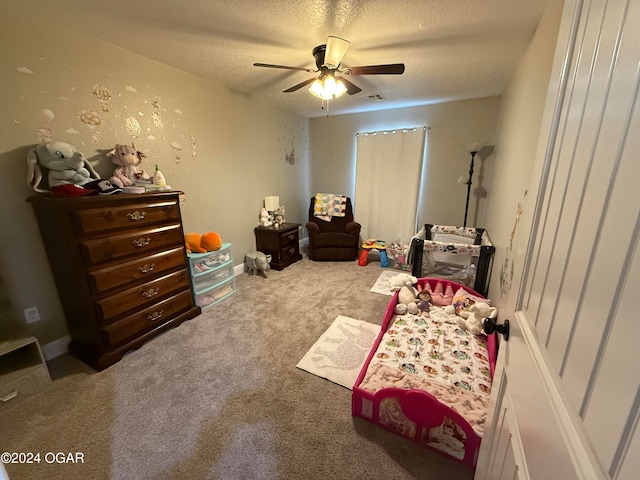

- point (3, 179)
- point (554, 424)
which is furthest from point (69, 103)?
point (554, 424)

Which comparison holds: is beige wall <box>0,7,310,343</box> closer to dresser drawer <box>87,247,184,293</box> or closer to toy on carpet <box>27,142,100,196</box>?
toy on carpet <box>27,142,100,196</box>

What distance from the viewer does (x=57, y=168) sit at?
1.73m

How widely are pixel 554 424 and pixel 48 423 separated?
7.44ft

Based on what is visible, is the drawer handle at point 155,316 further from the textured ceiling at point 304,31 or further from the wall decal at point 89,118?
the textured ceiling at point 304,31

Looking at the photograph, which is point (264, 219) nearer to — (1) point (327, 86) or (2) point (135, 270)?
(2) point (135, 270)

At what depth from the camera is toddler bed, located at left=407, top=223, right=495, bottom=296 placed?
245 centimetres

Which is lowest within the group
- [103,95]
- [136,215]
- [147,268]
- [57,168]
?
[147,268]

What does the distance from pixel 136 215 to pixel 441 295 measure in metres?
2.68

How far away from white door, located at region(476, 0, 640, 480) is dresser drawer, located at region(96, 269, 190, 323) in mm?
2289

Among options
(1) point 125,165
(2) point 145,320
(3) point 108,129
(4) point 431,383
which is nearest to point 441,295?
(4) point 431,383

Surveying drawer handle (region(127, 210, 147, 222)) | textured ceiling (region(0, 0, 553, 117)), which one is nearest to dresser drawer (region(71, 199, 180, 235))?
drawer handle (region(127, 210, 147, 222))

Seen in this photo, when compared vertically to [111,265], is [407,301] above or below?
below

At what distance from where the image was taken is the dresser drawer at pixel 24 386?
4.96 ft

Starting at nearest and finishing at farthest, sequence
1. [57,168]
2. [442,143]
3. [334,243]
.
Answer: [57,168] → [442,143] → [334,243]
